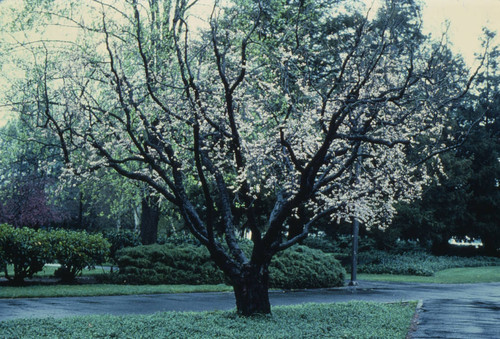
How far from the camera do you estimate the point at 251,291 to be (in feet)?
35.4

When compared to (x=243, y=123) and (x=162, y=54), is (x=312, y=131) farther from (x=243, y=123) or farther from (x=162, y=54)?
(x=162, y=54)

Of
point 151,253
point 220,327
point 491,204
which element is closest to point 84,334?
point 220,327

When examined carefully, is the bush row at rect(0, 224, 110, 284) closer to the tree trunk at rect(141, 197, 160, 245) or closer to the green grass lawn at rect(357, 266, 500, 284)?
the tree trunk at rect(141, 197, 160, 245)

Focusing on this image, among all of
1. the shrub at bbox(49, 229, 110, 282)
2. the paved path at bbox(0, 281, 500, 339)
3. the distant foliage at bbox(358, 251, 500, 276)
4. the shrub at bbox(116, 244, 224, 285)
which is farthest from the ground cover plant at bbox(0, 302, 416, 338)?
the distant foliage at bbox(358, 251, 500, 276)

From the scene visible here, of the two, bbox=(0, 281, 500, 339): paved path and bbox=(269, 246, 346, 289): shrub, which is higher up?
bbox=(269, 246, 346, 289): shrub

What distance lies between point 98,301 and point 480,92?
1690 inches

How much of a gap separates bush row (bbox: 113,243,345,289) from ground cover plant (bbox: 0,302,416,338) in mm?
7999

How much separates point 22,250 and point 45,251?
27.9 inches

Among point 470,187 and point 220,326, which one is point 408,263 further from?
point 220,326

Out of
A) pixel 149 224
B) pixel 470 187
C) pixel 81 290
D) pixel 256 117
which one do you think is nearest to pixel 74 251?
pixel 81 290

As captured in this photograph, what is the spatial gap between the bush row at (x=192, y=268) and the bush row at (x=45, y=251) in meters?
1.07

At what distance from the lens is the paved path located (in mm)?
10703

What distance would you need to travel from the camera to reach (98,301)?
13.6 metres

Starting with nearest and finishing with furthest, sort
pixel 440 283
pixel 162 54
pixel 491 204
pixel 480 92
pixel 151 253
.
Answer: pixel 162 54 < pixel 151 253 < pixel 440 283 < pixel 491 204 < pixel 480 92
